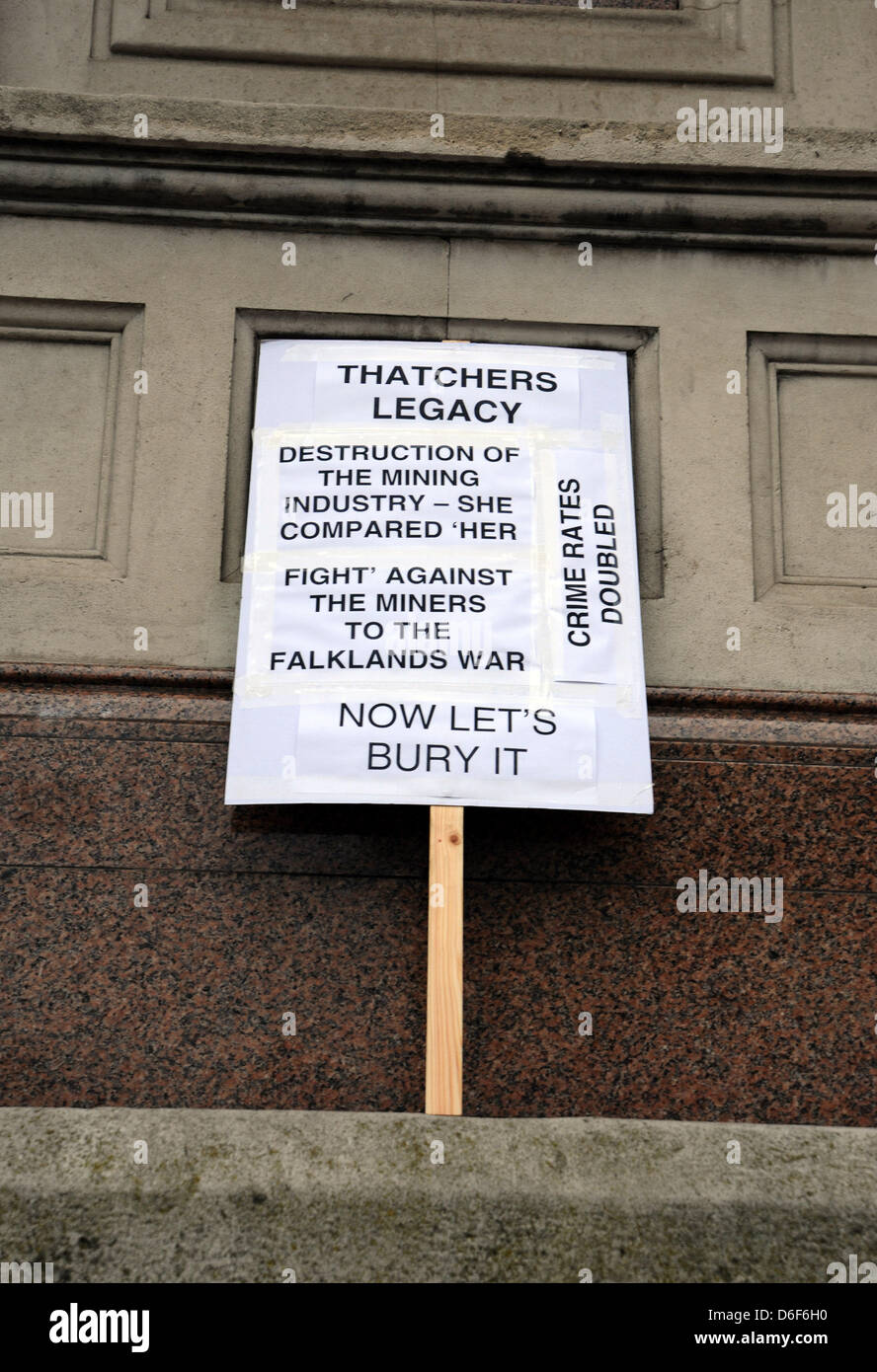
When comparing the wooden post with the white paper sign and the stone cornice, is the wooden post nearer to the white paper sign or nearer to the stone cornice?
the white paper sign

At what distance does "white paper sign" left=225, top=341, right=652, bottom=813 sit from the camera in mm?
3322

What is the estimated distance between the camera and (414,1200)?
2.67m

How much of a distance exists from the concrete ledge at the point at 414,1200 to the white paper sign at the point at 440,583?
905 millimetres

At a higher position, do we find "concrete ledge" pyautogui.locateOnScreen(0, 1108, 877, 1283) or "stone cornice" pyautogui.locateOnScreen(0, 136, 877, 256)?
"stone cornice" pyautogui.locateOnScreen(0, 136, 877, 256)

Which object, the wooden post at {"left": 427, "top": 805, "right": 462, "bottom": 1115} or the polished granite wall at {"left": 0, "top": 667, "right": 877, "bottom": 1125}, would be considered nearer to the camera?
the wooden post at {"left": 427, "top": 805, "right": 462, "bottom": 1115}

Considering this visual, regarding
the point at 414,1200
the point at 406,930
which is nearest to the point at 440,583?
the point at 406,930

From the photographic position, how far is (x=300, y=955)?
3371 millimetres

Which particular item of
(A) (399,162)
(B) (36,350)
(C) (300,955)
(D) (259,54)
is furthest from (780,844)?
(D) (259,54)

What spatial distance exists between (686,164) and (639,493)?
1.19 m

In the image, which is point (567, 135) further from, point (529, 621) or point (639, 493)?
point (529, 621)

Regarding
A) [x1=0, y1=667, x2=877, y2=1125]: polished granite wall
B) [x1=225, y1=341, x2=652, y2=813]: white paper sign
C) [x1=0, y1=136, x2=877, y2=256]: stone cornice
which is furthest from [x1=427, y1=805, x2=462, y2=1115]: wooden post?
[x1=0, y1=136, x2=877, y2=256]: stone cornice

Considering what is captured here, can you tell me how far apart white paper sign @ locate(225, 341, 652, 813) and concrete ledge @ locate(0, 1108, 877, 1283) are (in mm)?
905

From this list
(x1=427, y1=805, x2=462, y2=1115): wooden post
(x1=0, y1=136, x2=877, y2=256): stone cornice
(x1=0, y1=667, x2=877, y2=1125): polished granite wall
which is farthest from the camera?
(x1=0, y1=136, x2=877, y2=256): stone cornice

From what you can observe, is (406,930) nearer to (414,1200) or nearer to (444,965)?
(444,965)
